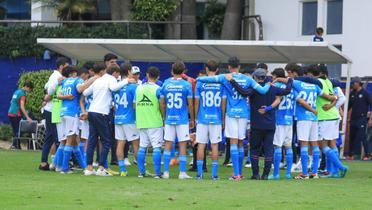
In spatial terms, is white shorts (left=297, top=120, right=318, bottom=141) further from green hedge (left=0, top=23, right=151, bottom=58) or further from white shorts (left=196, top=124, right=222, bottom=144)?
green hedge (left=0, top=23, right=151, bottom=58)

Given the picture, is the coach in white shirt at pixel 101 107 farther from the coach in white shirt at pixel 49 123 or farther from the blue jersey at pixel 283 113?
the blue jersey at pixel 283 113

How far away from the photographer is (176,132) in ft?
58.0

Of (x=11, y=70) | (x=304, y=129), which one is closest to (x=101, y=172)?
(x=304, y=129)

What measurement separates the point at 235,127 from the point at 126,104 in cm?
223

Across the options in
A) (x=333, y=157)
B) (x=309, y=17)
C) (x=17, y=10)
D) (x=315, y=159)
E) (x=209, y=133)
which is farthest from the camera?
(x=17, y=10)

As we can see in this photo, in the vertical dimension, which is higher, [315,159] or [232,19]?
[232,19]

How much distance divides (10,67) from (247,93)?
17.3m

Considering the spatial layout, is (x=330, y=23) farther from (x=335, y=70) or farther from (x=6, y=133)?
(x=6, y=133)

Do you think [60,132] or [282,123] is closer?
[282,123]

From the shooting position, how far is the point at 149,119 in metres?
17.7

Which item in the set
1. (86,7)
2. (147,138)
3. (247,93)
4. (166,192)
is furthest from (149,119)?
(86,7)

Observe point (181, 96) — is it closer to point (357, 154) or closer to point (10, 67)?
point (357, 154)

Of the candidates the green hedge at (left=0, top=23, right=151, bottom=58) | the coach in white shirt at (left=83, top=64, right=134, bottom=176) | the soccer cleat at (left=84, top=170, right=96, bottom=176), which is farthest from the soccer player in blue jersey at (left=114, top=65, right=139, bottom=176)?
the green hedge at (left=0, top=23, right=151, bottom=58)

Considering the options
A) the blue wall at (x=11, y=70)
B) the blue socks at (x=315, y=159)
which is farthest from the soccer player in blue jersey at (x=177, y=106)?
the blue wall at (x=11, y=70)
